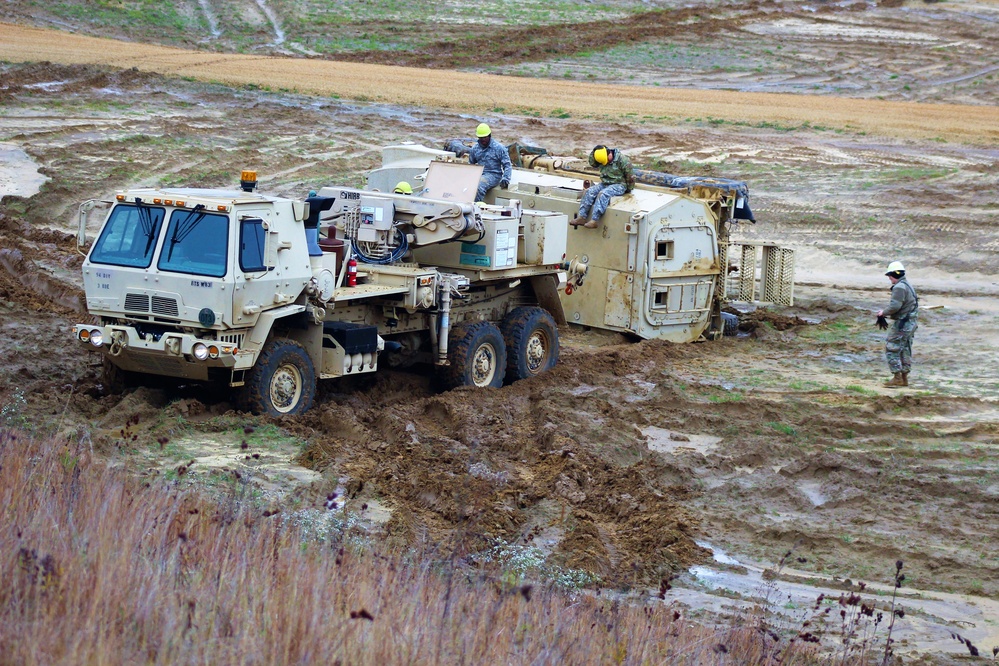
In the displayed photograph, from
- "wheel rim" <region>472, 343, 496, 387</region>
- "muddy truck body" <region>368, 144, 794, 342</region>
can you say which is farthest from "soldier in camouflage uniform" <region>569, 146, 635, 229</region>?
"wheel rim" <region>472, 343, 496, 387</region>

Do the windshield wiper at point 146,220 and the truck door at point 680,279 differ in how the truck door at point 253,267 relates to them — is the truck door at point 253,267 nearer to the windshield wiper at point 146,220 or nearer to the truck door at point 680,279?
the windshield wiper at point 146,220

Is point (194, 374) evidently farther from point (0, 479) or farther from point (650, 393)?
point (650, 393)

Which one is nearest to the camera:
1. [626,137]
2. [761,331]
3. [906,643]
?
[906,643]

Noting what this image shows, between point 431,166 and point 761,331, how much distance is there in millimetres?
6124

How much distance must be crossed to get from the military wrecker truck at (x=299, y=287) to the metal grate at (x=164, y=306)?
0.04 ft

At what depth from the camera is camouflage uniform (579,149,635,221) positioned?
17266mm

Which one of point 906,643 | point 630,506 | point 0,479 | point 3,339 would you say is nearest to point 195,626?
point 0,479

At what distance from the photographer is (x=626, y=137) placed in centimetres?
3055

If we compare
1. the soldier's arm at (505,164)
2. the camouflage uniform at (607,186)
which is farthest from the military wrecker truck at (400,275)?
the soldier's arm at (505,164)

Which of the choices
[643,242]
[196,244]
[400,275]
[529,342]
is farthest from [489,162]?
[196,244]

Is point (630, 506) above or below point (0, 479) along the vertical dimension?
below

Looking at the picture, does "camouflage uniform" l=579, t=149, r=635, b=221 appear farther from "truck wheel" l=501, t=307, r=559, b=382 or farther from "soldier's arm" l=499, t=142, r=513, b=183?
"truck wheel" l=501, t=307, r=559, b=382

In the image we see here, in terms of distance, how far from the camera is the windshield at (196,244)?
1128 centimetres

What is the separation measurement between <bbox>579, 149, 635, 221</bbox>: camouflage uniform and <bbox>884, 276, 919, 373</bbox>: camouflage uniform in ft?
12.4
